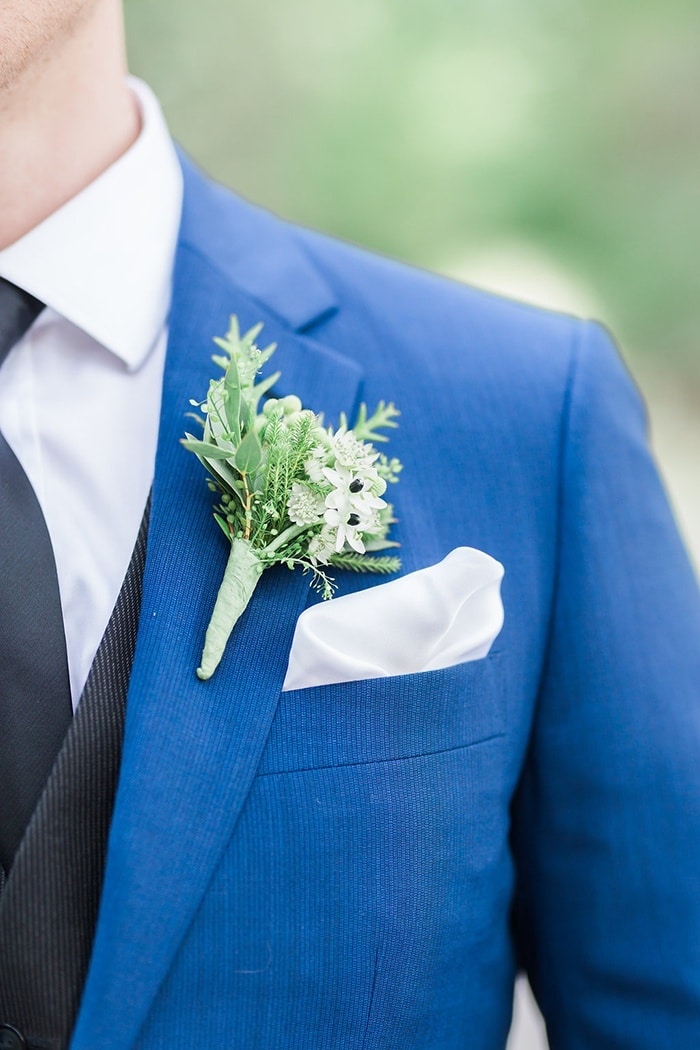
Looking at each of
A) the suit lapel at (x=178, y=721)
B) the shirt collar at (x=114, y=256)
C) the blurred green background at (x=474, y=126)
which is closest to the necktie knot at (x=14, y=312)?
the shirt collar at (x=114, y=256)

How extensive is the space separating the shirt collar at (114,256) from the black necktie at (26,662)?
0.64ft

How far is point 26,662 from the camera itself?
2.71 ft

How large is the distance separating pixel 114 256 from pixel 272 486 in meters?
0.35

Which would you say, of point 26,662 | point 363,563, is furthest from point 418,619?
point 26,662

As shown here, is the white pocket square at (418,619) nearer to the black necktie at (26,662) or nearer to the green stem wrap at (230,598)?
the green stem wrap at (230,598)

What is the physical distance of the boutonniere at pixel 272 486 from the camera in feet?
2.72

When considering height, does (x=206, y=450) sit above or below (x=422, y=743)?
above

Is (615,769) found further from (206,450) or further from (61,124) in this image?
(61,124)

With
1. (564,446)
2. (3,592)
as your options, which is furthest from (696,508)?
(3,592)

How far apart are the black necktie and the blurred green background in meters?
2.25

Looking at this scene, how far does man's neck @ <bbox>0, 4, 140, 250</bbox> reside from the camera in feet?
3.24

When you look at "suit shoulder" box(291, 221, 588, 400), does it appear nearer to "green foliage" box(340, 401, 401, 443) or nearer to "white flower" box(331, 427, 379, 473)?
"green foliage" box(340, 401, 401, 443)

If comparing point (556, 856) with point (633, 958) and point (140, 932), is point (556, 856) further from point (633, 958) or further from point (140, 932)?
point (140, 932)

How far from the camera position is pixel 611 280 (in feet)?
9.92
